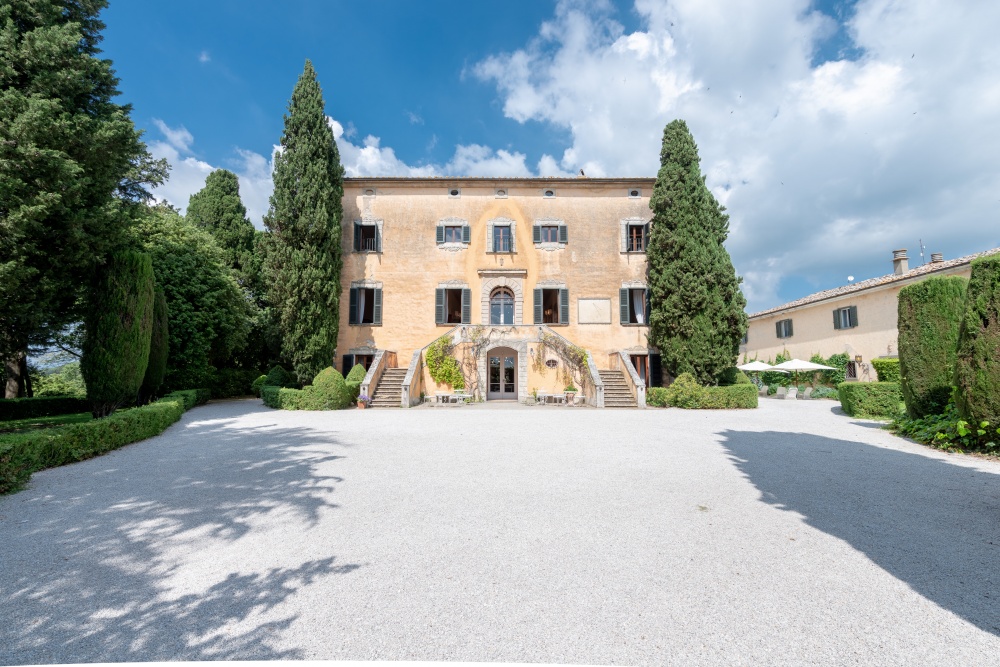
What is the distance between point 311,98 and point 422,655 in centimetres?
2215

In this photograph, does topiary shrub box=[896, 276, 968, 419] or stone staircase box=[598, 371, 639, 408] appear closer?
topiary shrub box=[896, 276, 968, 419]

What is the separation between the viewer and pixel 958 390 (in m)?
8.09

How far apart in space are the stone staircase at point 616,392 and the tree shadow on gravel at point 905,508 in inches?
343

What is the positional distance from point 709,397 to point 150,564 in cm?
1648

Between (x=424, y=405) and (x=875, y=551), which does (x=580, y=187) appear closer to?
(x=424, y=405)

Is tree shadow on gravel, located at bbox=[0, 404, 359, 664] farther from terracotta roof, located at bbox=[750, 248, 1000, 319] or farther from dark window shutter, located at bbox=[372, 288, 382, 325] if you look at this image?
terracotta roof, located at bbox=[750, 248, 1000, 319]

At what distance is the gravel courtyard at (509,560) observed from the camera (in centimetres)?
256

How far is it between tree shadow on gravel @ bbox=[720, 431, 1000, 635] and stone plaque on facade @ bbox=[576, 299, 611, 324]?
1287 cm

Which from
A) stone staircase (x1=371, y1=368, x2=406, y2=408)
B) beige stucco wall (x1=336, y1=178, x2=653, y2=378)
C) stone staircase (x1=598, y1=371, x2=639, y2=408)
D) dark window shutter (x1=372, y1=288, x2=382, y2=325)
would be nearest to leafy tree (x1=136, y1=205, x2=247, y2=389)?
beige stucco wall (x1=336, y1=178, x2=653, y2=378)

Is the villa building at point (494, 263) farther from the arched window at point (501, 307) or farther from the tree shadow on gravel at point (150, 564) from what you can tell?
the tree shadow on gravel at point (150, 564)

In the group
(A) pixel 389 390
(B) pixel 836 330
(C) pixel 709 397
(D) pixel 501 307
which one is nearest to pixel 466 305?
(D) pixel 501 307

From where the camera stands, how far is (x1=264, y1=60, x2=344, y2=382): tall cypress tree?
18.3 meters

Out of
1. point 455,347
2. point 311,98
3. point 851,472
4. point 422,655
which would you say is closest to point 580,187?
point 455,347

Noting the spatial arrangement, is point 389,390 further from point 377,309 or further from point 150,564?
point 150,564
